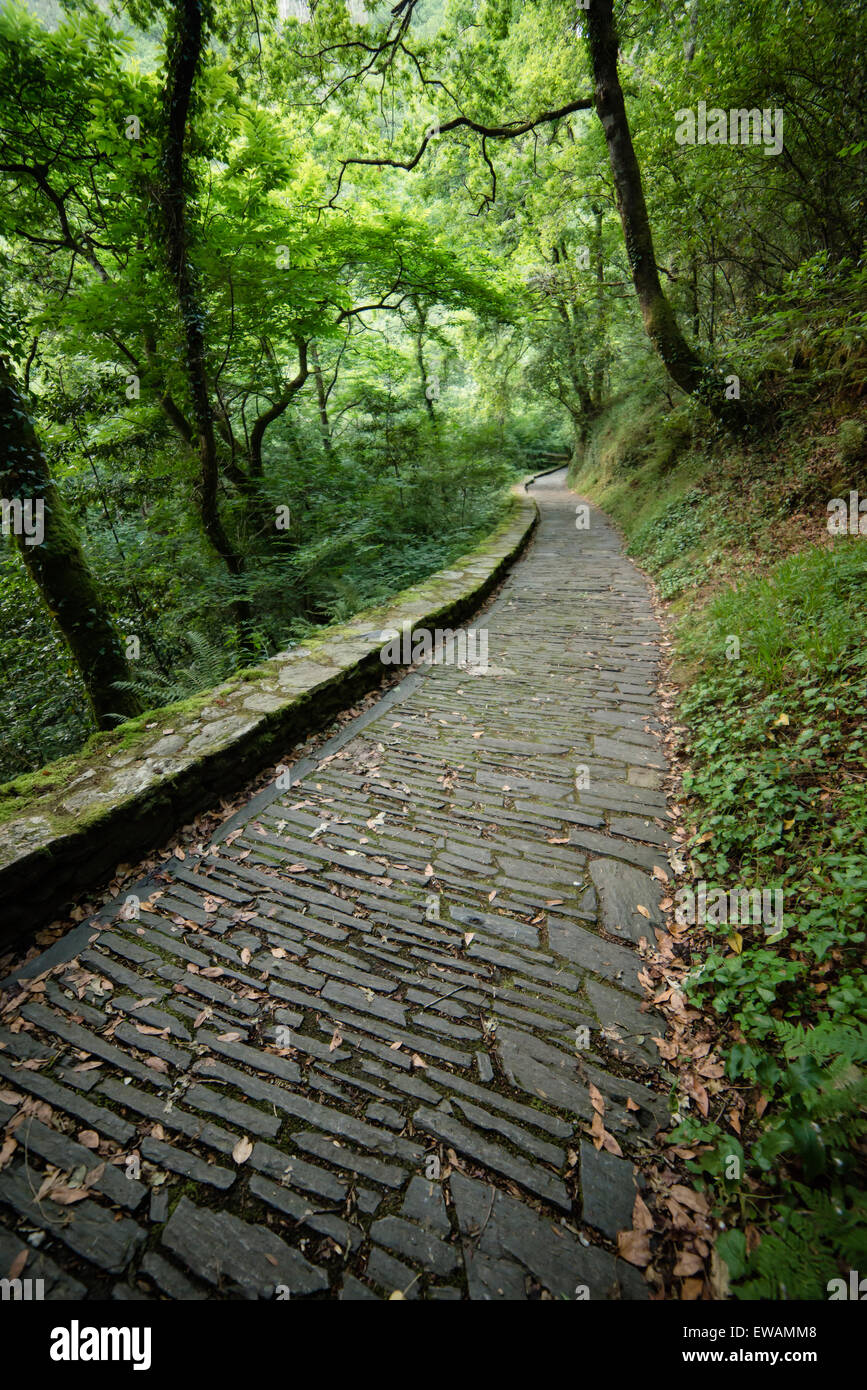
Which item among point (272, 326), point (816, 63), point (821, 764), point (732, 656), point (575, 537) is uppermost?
point (816, 63)

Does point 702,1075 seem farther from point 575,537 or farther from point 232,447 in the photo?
point 575,537

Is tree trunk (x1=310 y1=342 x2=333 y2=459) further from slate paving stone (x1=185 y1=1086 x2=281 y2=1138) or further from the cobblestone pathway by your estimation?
slate paving stone (x1=185 y1=1086 x2=281 y2=1138)

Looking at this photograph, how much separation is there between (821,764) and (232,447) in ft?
29.4

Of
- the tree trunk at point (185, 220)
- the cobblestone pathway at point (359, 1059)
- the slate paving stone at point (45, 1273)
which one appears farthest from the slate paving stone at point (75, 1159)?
the tree trunk at point (185, 220)

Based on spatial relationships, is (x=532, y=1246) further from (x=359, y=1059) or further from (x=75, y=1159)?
(x=75, y=1159)

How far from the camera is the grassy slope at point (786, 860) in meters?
1.50

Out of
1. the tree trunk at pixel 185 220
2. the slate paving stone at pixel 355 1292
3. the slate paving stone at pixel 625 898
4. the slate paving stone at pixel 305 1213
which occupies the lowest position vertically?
the slate paving stone at pixel 355 1292

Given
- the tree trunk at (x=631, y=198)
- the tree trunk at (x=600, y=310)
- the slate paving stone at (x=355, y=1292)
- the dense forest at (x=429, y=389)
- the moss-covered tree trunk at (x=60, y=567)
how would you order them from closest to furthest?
the slate paving stone at (x=355, y=1292) < the dense forest at (x=429, y=389) < the moss-covered tree trunk at (x=60, y=567) < the tree trunk at (x=631, y=198) < the tree trunk at (x=600, y=310)

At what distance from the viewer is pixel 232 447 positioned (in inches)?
334

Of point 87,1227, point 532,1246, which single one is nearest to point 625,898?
point 532,1246

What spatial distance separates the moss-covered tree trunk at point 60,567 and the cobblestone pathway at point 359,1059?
2.30m

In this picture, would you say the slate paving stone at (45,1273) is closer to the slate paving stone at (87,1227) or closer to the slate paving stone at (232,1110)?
the slate paving stone at (87,1227)
